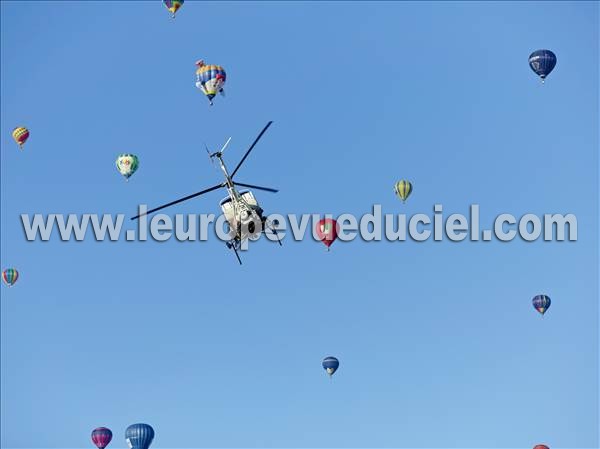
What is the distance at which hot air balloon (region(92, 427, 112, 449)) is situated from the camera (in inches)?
3519

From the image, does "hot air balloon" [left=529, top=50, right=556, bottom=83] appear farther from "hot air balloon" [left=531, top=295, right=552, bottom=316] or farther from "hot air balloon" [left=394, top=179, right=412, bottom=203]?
"hot air balloon" [left=531, top=295, right=552, bottom=316]

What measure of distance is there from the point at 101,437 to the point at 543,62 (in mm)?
43068

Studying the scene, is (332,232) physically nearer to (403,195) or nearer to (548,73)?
(403,195)

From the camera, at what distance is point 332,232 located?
79.9m

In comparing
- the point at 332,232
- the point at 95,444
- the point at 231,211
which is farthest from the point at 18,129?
the point at 231,211

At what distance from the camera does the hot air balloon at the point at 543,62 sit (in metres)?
92.5

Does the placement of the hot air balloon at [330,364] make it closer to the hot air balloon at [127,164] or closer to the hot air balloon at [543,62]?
the hot air balloon at [127,164]

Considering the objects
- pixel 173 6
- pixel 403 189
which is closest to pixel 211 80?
pixel 173 6

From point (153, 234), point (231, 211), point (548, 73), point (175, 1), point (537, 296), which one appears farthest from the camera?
point (537, 296)

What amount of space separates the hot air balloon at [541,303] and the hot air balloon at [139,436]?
109 ft

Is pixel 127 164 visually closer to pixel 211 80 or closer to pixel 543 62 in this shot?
pixel 211 80

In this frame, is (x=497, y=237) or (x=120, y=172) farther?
(x=120, y=172)

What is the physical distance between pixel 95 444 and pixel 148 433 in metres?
7.66

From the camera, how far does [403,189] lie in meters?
92.9
